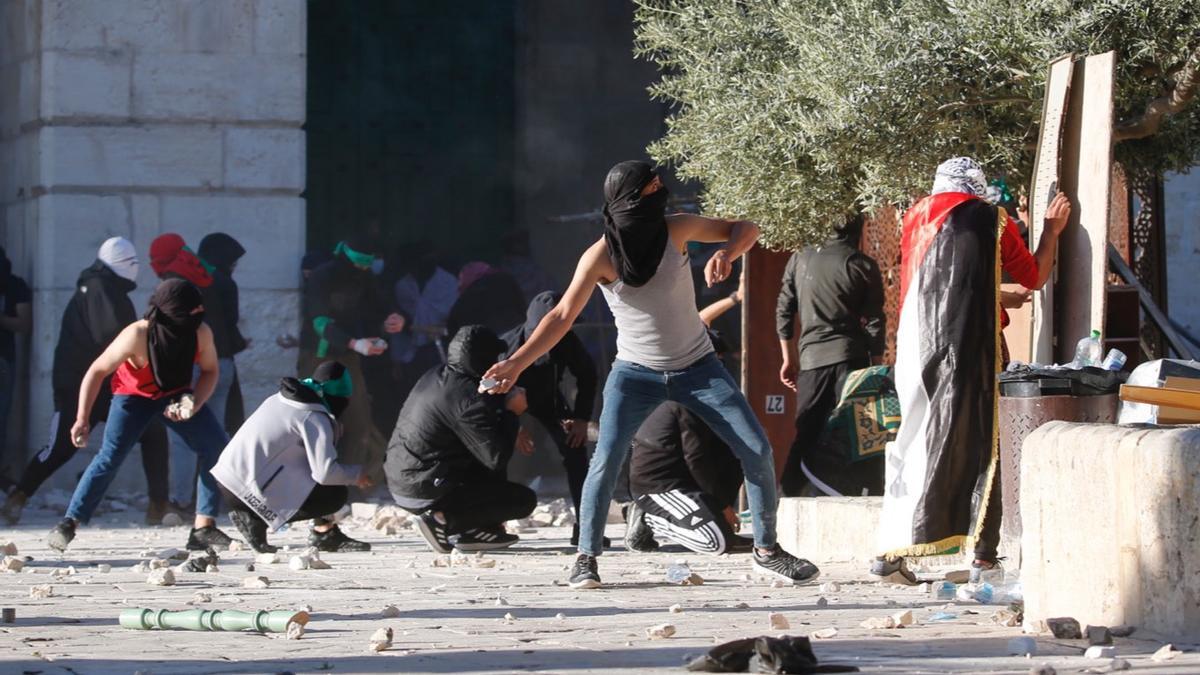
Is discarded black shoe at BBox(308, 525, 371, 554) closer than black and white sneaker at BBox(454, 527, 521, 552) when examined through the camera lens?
No

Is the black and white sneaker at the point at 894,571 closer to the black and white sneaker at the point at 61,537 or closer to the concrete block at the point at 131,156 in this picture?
the black and white sneaker at the point at 61,537

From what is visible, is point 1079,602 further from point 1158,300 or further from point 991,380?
point 1158,300

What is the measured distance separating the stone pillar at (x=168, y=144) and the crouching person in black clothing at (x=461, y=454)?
4556 millimetres

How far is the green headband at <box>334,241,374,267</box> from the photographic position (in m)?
14.3

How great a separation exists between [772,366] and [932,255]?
4138 millimetres

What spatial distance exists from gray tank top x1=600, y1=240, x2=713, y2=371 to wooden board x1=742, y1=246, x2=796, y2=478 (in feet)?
13.4

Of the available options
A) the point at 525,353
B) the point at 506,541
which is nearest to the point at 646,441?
the point at 506,541

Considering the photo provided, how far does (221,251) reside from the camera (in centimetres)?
1390

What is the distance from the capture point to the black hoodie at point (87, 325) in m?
13.3

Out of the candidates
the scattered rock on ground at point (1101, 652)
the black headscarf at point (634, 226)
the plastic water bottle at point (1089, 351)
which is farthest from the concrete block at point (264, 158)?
the scattered rock on ground at point (1101, 652)

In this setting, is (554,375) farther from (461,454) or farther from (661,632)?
(661,632)

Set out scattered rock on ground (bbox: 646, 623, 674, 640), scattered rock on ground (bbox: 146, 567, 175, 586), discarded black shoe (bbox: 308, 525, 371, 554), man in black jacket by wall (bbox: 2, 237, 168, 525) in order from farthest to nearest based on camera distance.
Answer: man in black jacket by wall (bbox: 2, 237, 168, 525)
discarded black shoe (bbox: 308, 525, 371, 554)
scattered rock on ground (bbox: 146, 567, 175, 586)
scattered rock on ground (bbox: 646, 623, 674, 640)

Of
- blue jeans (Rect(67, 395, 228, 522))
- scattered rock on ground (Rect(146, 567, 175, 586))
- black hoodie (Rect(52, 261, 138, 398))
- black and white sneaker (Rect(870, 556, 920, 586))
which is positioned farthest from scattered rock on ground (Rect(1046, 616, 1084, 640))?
black hoodie (Rect(52, 261, 138, 398))

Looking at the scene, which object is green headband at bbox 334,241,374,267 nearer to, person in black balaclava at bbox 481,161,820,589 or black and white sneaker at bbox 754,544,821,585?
person in black balaclava at bbox 481,161,820,589
